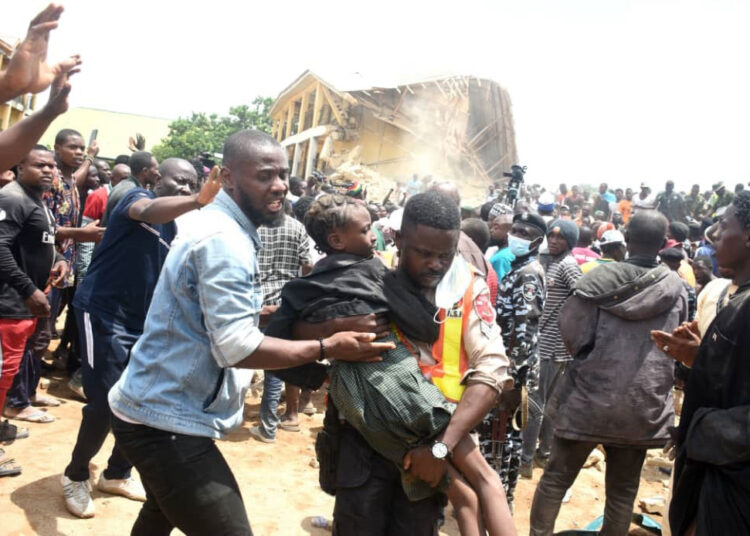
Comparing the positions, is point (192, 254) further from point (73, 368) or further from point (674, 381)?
point (73, 368)

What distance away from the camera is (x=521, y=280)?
443 centimetres

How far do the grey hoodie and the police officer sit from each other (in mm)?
567

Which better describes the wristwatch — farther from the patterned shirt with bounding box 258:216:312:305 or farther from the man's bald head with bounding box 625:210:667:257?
the patterned shirt with bounding box 258:216:312:305

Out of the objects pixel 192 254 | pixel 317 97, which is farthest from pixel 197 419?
pixel 317 97

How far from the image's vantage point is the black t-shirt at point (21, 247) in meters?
4.12

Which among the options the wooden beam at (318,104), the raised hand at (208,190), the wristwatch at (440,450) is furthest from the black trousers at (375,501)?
the wooden beam at (318,104)

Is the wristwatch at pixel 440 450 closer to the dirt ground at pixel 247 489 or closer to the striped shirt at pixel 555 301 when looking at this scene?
the dirt ground at pixel 247 489

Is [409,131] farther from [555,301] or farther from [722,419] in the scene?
[722,419]

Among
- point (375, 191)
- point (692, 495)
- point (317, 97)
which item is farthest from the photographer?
point (317, 97)

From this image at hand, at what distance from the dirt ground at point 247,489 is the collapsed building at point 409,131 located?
15836 millimetres

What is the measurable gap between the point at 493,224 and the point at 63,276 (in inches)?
152

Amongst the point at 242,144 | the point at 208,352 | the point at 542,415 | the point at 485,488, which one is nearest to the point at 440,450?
the point at 485,488

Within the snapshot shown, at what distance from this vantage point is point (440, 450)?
214cm

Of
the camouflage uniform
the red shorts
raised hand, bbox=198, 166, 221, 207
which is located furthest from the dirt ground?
raised hand, bbox=198, 166, 221, 207
